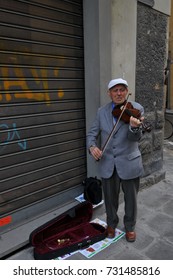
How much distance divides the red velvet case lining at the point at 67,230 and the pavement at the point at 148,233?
165 mm

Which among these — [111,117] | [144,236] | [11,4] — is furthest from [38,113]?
[144,236]

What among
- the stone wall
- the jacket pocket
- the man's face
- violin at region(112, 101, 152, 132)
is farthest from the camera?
the stone wall

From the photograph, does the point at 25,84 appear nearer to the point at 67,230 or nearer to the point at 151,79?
the point at 67,230

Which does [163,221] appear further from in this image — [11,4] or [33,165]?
[11,4]

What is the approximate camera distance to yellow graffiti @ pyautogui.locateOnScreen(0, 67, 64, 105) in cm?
277

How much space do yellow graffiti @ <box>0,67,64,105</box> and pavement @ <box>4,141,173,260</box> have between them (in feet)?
5.11

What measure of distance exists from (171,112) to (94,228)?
36.9ft

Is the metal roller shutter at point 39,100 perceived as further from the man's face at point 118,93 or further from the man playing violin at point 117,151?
the man's face at point 118,93

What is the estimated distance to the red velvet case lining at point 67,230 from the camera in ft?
9.11

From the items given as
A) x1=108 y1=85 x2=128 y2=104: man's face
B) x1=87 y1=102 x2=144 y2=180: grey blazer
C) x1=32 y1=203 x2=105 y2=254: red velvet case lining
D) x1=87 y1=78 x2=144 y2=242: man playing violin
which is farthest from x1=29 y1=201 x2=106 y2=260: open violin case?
x1=108 y1=85 x2=128 y2=104: man's face

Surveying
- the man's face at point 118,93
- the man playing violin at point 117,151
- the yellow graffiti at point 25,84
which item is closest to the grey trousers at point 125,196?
the man playing violin at point 117,151

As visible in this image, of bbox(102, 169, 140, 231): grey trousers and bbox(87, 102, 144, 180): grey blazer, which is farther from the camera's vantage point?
bbox(102, 169, 140, 231): grey trousers

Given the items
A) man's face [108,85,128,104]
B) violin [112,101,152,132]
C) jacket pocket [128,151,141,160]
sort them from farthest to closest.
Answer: jacket pocket [128,151,141,160]
man's face [108,85,128,104]
violin [112,101,152,132]

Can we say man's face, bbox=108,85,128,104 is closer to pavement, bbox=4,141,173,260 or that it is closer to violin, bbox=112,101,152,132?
violin, bbox=112,101,152,132
